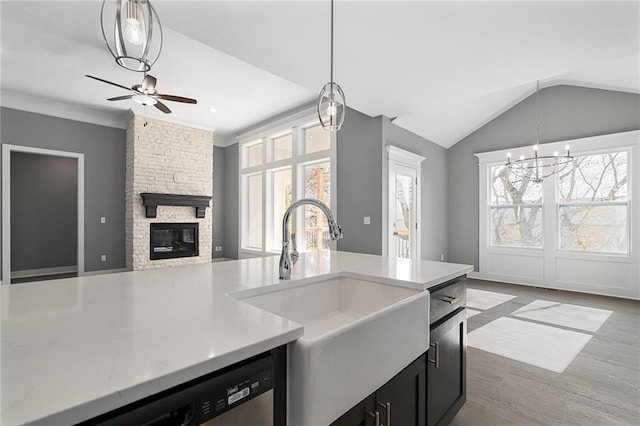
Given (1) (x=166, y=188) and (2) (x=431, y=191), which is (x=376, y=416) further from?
(1) (x=166, y=188)

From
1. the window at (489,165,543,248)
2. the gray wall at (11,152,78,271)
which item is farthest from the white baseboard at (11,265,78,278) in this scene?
the window at (489,165,543,248)

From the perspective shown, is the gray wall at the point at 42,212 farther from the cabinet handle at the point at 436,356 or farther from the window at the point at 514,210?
the window at the point at 514,210

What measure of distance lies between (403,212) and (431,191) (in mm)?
1149

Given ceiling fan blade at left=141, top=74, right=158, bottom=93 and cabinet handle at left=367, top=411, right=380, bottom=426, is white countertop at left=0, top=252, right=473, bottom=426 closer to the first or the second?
cabinet handle at left=367, top=411, right=380, bottom=426

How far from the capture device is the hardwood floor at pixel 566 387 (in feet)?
6.05

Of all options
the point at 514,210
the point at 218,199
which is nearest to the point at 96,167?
the point at 218,199

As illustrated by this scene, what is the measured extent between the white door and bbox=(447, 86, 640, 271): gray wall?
4.87ft

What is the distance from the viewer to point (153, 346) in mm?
668

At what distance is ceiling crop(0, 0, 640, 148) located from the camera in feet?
7.33

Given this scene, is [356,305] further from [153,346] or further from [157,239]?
[157,239]

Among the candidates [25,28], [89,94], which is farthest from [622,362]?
[89,94]

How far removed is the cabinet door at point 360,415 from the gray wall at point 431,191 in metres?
4.21

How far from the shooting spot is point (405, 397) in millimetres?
1188

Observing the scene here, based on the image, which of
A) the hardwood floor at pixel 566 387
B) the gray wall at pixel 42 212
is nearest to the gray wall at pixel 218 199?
the gray wall at pixel 42 212
